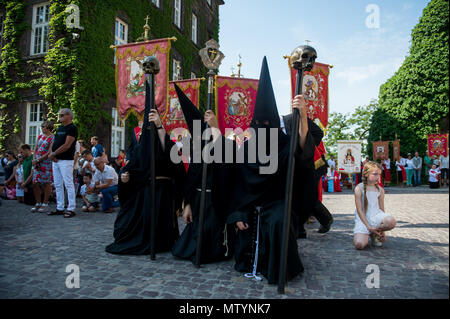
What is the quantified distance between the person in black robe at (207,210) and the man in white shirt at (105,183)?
4.41m

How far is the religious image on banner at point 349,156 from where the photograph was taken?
1602 centimetres

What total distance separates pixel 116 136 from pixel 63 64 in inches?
147

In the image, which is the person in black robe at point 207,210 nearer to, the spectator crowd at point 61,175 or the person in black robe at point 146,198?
the person in black robe at point 146,198

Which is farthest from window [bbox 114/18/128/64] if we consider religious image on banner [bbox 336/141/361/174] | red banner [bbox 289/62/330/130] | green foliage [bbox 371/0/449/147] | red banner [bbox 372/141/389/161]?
red banner [bbox 372/141/389/161]

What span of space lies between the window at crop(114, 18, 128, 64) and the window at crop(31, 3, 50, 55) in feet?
9.57

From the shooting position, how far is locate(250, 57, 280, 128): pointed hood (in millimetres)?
3127

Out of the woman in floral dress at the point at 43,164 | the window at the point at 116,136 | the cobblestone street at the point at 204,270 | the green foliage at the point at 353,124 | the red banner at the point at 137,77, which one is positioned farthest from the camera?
the green foliage at the point at 353,124

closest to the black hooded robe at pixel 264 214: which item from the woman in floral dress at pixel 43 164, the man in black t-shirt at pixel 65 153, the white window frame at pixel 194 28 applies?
the man in black t-shirt at pixel 65 153

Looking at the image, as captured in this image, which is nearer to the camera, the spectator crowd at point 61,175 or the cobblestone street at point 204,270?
the cobblestone street at point 204,270

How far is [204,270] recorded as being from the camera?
349 cm

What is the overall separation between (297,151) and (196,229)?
183 cm

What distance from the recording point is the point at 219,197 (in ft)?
A: 12.1

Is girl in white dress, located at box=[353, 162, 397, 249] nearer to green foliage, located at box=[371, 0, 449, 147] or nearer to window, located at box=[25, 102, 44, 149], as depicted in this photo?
window, located at box=[25, 102, 44, 149]

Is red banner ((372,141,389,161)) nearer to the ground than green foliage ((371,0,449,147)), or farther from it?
nearer to the ground
